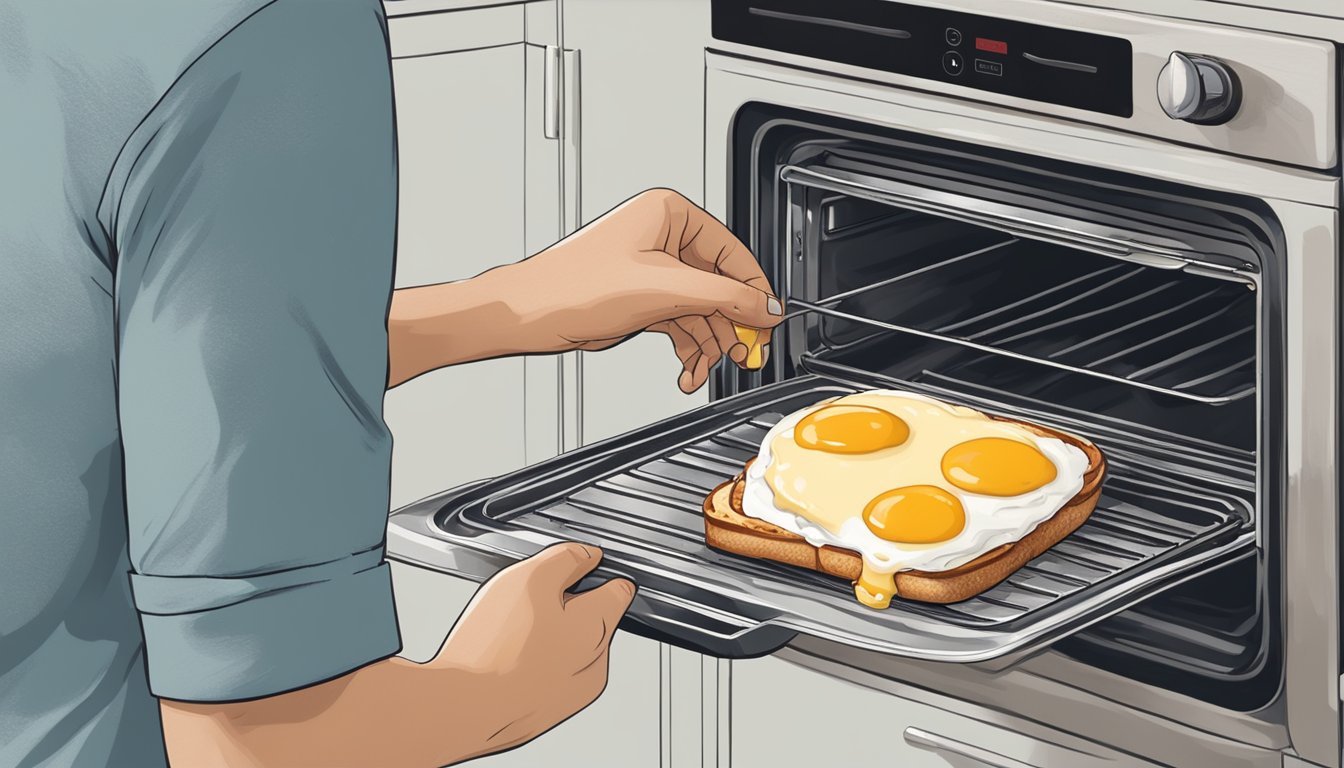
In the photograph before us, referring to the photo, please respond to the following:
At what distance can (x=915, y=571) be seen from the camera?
1222 millimetres

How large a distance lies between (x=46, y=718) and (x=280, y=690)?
177mm

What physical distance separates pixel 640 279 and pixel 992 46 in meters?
0.32

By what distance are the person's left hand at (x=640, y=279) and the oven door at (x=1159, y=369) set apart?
135 millimetres

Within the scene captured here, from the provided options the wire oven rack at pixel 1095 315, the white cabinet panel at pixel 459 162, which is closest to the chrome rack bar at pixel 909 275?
the wire oven rack at pixel 1095 315

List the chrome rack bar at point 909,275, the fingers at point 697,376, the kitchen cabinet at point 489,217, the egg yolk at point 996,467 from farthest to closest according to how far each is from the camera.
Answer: the kitchen cabinet at point 489,217, the chrome rack bar at point 909,275, the fingers at point 697,376, the egg yolk at point 996,467

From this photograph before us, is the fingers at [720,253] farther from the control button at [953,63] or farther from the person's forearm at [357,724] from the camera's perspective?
the person's forearm at [357,724]

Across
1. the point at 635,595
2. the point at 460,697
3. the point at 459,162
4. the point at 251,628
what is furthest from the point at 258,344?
the point at 459,162

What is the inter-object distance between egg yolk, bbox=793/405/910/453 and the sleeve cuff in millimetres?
497

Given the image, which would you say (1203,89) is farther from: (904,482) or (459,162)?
(459,162)

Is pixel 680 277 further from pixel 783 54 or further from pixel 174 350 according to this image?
pixel 174 350

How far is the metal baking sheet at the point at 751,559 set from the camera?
3.80ft

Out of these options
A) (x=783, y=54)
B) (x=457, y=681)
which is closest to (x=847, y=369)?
(x=783, y=54)

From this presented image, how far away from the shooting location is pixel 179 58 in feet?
2.75

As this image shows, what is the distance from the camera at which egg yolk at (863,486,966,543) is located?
4.09 ft
